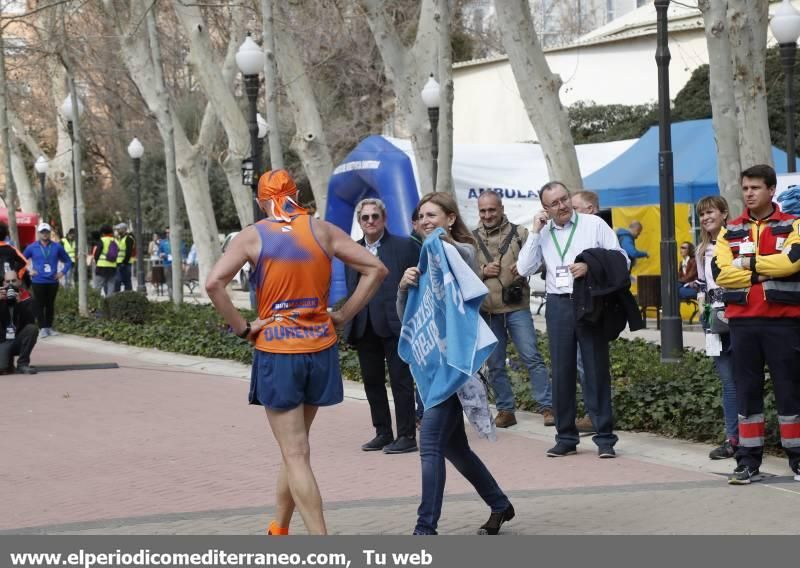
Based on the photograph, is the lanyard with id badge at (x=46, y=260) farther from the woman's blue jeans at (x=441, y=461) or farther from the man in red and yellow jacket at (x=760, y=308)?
the woman's blue jeans at (x=441, y=461)

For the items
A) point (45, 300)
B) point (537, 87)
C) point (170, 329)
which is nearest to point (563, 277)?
point (537, 87)

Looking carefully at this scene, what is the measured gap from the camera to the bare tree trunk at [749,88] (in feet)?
39.7

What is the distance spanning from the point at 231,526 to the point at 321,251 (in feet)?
6.17

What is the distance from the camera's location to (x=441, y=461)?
6.55 m

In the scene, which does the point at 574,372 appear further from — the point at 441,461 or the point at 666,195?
the point at 666,195

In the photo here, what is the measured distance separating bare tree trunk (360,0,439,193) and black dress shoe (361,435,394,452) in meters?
9.23

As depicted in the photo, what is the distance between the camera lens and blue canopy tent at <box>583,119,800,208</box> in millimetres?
22203

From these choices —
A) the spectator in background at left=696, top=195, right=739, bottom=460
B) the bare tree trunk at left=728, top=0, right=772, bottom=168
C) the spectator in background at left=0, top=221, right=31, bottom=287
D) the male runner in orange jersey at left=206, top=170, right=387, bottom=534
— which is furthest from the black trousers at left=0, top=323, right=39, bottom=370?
the male runner in orange jersey at left=206, top=170, right=387, bottom=534

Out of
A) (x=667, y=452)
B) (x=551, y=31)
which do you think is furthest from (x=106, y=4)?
(x=551, y=31)

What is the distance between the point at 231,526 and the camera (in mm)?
7297

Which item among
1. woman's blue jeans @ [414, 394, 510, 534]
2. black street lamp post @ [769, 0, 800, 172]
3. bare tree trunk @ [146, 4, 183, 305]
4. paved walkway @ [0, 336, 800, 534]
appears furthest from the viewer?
bare tree trunk @ [146, 4, 183, 305]

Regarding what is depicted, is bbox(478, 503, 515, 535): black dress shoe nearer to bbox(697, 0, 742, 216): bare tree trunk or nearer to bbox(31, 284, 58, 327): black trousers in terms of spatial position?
bbox(697, 0, 742, 216): bare tree trunk

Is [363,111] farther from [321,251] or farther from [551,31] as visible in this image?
[321,251]
